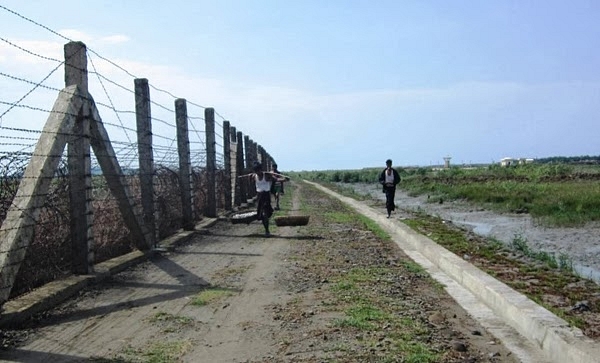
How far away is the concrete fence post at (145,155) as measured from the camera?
424 inches

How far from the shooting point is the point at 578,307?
7105 millimetres

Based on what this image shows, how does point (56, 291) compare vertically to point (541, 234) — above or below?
above

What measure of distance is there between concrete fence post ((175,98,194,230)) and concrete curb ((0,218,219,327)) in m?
3.46

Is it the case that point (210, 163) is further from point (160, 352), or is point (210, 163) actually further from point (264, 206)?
point (160, 352)

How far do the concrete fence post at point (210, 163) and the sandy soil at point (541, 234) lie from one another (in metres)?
7.32

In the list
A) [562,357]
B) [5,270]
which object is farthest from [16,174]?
[562,357]

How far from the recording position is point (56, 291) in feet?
22.6

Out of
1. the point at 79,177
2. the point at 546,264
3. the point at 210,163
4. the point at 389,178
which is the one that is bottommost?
the point at 546,264

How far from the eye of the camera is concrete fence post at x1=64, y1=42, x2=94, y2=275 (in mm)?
7824

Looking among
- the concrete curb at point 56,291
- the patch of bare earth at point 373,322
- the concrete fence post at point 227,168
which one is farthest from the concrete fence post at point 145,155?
the concrete fence post at point 227,168

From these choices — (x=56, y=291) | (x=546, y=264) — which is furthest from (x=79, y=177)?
(x=546, y=264)

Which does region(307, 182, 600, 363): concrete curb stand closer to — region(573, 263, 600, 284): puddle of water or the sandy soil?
region(573, 263, 600, 284): puddle of water

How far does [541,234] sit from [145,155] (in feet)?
37.4

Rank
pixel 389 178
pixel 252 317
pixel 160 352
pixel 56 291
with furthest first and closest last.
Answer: pixel 389 178
pixel 56 291
pixel 252 317
pixel 160 352
